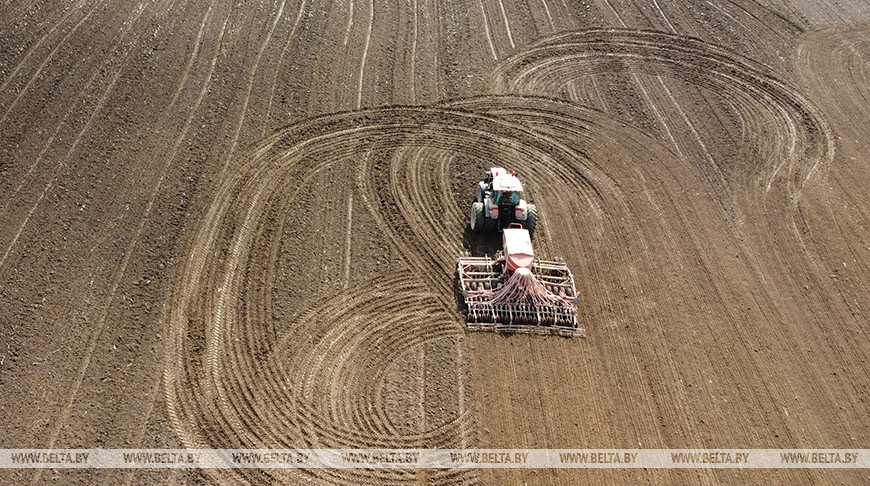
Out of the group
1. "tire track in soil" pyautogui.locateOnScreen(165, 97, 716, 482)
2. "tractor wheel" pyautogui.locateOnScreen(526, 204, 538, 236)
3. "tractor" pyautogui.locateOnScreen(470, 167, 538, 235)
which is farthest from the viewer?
"tractor wheel" pyautogui.locateOnScreen(526, 204, 538, 236)

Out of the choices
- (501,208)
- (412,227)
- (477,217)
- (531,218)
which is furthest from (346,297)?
(531,218)

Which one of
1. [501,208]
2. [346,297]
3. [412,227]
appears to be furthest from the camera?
[412,227]

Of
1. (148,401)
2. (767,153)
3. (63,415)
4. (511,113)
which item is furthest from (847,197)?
(63,415)

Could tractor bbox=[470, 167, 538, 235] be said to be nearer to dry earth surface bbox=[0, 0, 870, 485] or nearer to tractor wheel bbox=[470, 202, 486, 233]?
tractor wheel bbox=[470, 202, 486, 233]

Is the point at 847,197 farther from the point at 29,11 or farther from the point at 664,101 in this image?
the point at 29,11

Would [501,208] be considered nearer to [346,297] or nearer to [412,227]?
[412,227]

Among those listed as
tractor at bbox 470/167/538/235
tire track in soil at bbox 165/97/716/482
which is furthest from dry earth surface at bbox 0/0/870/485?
tractor at bbox 470/167/538/235
